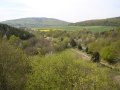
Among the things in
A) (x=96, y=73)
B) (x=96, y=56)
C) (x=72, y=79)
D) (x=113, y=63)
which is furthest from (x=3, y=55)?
(x=113, y=63)

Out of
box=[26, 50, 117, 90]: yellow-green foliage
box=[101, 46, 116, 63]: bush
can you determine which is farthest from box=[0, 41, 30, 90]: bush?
box=[101, 46, 116, 63]: bush

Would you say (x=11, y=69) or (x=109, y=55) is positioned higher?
(x=11, y=69)

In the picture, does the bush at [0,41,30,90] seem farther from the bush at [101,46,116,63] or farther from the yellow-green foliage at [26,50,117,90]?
the bush at [101,46,116,63]

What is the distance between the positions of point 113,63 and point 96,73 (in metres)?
55.4

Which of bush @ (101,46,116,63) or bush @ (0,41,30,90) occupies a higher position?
bush @ (0,41,30,90)

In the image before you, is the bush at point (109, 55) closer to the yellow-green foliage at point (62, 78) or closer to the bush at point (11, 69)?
the yellow-green foliage at point (62, 78)

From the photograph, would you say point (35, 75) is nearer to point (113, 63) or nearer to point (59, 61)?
point (59, 61)

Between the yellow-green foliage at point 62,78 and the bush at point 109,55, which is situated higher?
the yellow-green foliage at point 62,78

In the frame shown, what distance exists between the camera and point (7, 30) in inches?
4934

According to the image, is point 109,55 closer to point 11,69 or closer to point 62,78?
point 11,69

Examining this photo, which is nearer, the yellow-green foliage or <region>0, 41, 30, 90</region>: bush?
the yellow-green foliage

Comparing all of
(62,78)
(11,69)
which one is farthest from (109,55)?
(62,78)

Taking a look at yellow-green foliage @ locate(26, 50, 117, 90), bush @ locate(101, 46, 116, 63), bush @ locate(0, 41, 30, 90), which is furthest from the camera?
bush @ locate(101, 46, 116, 63)

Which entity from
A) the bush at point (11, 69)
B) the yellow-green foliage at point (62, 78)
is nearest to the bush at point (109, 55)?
the yellow-green foliage at point (62, 78)
